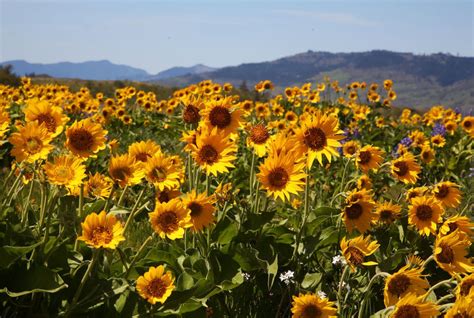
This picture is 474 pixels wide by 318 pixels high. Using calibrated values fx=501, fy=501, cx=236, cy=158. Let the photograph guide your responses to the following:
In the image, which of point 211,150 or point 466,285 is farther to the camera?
point 211,150

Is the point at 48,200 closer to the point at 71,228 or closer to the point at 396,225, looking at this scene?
the point at 71,228

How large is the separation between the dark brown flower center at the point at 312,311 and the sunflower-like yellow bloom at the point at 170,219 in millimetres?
Result: 638

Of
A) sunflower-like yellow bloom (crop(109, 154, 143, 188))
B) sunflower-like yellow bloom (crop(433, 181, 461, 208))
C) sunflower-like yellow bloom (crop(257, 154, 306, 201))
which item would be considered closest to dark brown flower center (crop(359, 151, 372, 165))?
sunflower-like yellow bloom (crop(433, 181, 461, 208))

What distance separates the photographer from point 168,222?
7.68ft

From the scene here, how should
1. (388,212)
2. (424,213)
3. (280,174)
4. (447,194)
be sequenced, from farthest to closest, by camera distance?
(447,194) < (388,212) < (424,213) < (280,174)

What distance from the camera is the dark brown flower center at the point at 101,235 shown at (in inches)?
80.2

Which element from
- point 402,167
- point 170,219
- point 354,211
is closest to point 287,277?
point 354,211

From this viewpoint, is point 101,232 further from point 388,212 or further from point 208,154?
point 388,212

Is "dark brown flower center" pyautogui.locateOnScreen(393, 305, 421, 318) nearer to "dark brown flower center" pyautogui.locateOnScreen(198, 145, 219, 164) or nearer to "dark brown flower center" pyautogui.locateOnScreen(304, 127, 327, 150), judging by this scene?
"dark brown flower center" pyautogui.locateOnScreen(304, 127, 327, 150)

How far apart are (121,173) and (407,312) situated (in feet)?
4.48

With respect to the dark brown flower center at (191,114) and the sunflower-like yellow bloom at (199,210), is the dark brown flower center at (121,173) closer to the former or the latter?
the sunflower-like yellow bloom at (199,210)

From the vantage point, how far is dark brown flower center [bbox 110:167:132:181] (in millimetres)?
2312

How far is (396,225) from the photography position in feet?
10.8

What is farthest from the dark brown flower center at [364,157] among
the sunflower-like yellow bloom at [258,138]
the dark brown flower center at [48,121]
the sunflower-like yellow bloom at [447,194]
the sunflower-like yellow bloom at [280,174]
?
the dark brown flower center at [48,121]
